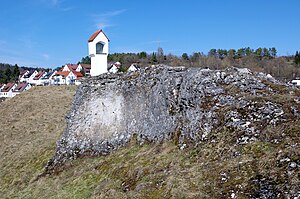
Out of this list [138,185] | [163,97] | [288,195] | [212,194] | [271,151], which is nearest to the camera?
[288,195]

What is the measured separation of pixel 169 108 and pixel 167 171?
568cm

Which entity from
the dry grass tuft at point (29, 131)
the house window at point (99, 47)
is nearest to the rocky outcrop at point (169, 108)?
the dry grass tuft at point (29, 131)

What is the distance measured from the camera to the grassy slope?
9977mm

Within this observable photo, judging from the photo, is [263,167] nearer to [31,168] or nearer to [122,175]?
[122,175]

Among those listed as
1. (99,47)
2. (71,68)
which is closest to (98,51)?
(99,47)

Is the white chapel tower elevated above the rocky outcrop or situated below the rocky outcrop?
above

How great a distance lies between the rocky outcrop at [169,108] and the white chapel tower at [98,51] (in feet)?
12.6

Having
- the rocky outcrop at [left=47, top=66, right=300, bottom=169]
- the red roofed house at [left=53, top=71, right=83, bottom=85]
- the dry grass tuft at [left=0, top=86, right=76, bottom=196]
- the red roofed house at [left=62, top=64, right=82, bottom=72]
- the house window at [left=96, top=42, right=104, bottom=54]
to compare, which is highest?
the red roofed house at [left=62, top=64, right=82, bottom=72]

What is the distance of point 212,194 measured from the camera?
9906mm

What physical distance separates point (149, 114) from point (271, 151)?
9.59 metres

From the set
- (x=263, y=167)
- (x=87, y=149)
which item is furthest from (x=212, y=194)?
(x=87, y=149)

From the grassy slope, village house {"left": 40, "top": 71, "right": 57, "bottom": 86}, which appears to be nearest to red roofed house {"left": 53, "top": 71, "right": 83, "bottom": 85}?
village house {"left": 40, "top": 71, "right": 57, "bottom": 86}

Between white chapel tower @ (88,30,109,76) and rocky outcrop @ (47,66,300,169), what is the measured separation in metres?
3.84

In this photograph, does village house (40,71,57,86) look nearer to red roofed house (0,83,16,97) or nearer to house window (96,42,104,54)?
red roofed house (0,83,16,97)
